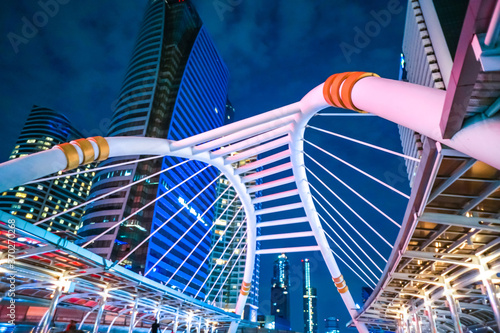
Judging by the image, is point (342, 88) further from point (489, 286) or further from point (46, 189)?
point (46, 189)

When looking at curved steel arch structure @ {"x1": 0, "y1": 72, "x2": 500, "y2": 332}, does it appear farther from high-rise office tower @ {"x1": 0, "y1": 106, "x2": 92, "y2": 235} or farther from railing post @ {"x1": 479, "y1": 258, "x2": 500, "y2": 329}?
high-rise office tower @ {"x1": 0, "y1": 106, "x2": 92, "y2": 235}

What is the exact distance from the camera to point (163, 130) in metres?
83.7

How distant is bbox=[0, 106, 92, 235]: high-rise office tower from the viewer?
11150 cm

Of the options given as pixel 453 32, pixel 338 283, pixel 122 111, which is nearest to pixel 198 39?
pixel 122 111

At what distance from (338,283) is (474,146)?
23.4m

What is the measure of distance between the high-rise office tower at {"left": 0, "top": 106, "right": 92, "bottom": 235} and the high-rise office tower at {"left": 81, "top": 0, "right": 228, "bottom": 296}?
2114 inches

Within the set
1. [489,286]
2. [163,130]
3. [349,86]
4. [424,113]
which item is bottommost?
[489,286]

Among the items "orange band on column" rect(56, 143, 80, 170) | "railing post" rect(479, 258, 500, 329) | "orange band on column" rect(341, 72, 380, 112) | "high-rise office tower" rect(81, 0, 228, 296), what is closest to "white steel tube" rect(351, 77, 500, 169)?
"orange band on column" rect(341, 72, 380, 112)

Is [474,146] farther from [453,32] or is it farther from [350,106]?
[453,32]

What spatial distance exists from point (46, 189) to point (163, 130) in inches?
2685

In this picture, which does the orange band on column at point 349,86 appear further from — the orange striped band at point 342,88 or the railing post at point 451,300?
the railing post at point 451,300

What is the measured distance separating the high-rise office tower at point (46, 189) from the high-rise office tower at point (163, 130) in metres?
53.7

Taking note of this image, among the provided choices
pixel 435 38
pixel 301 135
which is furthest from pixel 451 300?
pixel 435 38

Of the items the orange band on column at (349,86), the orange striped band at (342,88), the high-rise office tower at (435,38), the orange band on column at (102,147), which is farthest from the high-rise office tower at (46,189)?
the orange band on column at (349,86)
